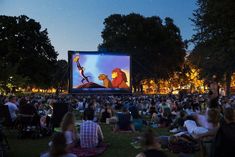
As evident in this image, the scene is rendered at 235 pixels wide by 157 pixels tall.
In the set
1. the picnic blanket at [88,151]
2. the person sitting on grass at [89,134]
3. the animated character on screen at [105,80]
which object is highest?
the animated character on screen at [105,80]

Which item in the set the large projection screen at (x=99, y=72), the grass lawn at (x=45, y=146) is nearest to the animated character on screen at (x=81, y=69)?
the large projection screen at (x=99, y=72)

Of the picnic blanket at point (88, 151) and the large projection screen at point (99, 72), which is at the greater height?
the large projection screen at point (99, 72)

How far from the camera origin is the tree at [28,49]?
196 feet

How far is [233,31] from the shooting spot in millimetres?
29422

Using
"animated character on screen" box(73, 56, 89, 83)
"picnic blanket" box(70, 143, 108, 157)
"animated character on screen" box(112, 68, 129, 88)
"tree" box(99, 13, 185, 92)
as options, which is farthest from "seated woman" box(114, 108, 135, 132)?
"tree" box(99, 13, 185, 92)

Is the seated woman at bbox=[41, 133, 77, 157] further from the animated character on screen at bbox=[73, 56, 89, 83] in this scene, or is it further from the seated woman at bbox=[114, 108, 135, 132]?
the animated character on screen at bbox=[73, 56, 89, 83]

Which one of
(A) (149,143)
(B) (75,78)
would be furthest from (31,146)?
(B) (75,78)

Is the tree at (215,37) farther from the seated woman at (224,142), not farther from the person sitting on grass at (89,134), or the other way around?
the seated woman at (224,142)

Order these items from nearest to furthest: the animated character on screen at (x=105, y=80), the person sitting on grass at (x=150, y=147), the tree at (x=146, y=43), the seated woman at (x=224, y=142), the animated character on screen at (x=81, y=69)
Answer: the person sitting on grass at (x=150, y=147), the seated woman at (x=224, y=142), the animated character on screen at (x=81, y=69), the animated character on screen at (x=105, y=80), the tree at (x=146, y=43)

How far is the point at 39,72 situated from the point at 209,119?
173 feet

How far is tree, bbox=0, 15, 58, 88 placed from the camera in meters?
59.7

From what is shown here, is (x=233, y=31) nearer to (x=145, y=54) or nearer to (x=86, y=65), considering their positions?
(x=86, y=65)

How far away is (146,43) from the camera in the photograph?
224 ft

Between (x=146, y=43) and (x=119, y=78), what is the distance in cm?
3137
